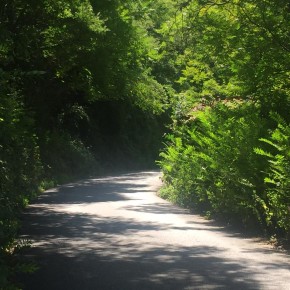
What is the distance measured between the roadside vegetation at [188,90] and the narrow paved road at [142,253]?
28.6 inches

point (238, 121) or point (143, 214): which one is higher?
point (238, 121)

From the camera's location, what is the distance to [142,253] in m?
10.1

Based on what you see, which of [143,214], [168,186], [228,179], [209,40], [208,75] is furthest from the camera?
[168,186]

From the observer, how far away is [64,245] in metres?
11.0

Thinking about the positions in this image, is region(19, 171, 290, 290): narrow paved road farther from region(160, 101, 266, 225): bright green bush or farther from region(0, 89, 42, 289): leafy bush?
region(0, 89, 42, 289): leafy bush

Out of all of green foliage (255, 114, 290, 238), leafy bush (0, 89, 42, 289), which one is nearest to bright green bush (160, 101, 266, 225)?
green foliage (255, 114, 290, 238)

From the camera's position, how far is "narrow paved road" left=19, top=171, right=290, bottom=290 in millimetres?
8000

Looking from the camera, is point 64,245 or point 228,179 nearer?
point 64,245

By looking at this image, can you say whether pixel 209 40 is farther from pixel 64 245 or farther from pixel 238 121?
pixel 64 245

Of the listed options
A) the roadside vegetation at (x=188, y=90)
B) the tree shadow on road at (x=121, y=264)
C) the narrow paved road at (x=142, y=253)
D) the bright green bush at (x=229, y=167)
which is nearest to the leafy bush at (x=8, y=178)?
the roadside vegetation at (x=188, y=90)

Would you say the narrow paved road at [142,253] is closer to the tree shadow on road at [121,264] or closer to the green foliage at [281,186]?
the tree shadow on road at [121,264]

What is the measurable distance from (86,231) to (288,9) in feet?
22.8

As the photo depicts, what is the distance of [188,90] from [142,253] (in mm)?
10907

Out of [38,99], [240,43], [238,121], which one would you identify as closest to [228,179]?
[238,121]
